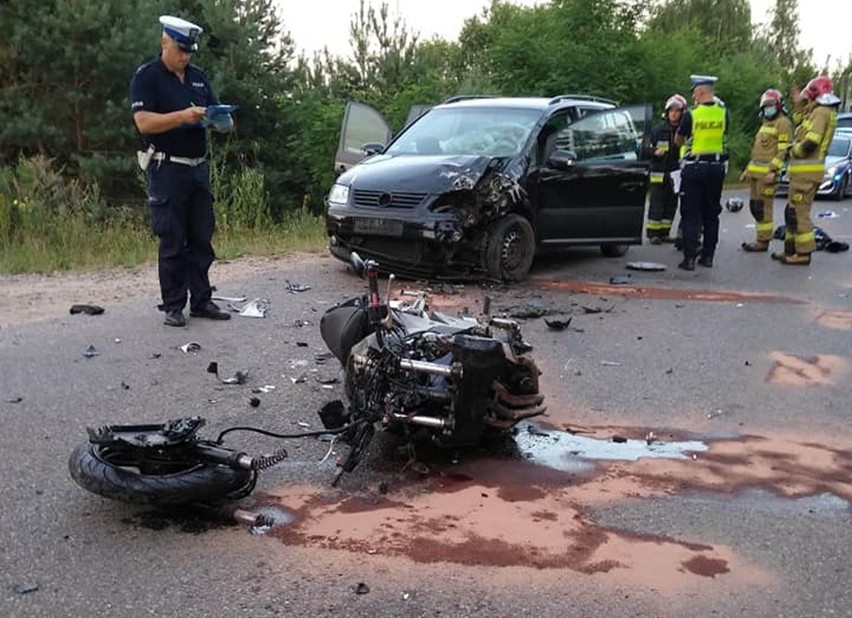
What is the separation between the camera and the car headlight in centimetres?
859

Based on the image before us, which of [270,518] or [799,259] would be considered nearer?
[270,518]

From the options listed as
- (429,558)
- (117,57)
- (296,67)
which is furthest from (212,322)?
(296,67)

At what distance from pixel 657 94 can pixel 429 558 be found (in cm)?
2295

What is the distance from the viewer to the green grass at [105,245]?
9.68 meters

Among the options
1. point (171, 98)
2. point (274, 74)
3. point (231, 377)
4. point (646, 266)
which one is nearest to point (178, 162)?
point (171, 98)

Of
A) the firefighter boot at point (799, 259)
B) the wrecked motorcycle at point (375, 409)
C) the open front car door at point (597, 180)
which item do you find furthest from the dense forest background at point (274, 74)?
the wrecked motorcycle at point (375, 409)

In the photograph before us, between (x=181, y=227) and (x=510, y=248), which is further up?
(x=181, y=227)

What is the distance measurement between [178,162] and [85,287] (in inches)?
97.5

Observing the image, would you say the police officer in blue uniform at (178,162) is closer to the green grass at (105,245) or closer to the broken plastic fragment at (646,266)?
the green grass at (105,245)

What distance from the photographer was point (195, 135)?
6.49 metres

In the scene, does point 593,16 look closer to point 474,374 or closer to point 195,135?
point 195,135

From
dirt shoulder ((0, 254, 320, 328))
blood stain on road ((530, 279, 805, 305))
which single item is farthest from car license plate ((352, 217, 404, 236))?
blood stain on road ((530, 279, 805, 305))

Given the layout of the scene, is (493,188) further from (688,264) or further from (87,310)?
(87,310)

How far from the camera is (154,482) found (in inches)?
134
